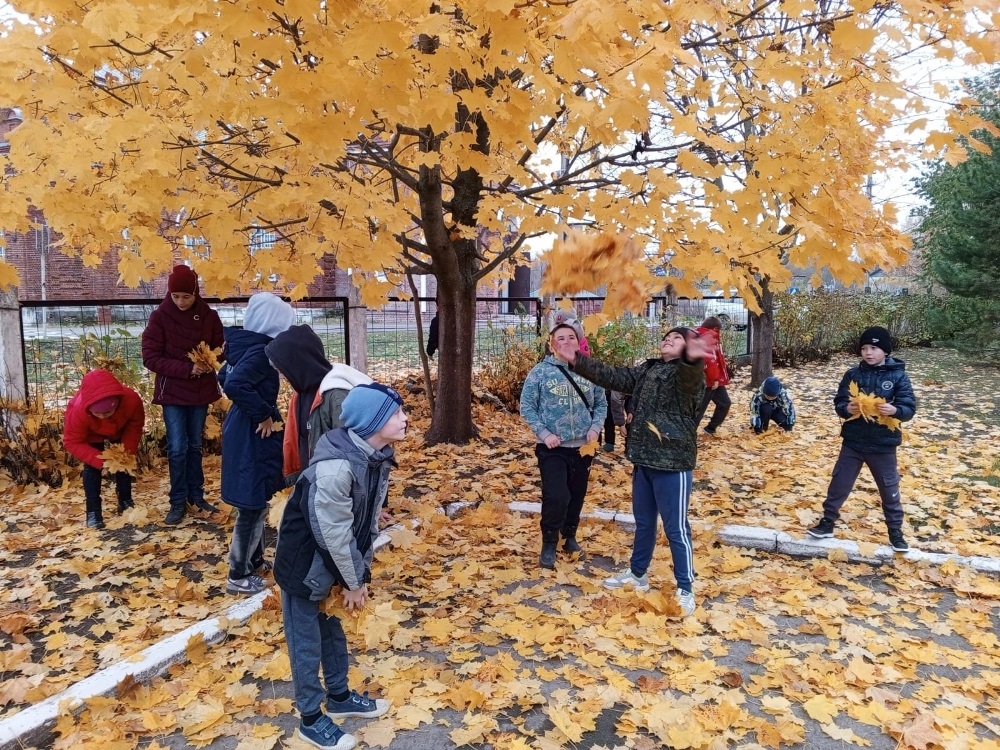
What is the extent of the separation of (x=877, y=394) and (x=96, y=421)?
5.40 metres

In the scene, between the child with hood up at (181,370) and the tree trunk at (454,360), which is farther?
the tree trunk at (454,360)

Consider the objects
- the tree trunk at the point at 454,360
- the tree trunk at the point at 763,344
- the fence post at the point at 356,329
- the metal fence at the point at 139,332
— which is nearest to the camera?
the metal fence at the point at 139,332

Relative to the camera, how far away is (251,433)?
349 cm

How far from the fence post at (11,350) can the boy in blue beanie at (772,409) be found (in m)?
8.04

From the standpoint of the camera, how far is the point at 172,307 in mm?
4551

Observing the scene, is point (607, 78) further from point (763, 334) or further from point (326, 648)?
point (763, 334)

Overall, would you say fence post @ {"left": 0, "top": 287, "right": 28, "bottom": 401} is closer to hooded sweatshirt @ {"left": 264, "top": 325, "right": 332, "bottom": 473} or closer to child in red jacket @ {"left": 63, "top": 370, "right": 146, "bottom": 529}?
child in red jacket @ {"left": 63, "top": 370, "right": 146, "bottom": 529}

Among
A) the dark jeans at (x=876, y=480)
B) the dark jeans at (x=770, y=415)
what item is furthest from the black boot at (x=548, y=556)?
the dark jeans at (x=770, y=415)

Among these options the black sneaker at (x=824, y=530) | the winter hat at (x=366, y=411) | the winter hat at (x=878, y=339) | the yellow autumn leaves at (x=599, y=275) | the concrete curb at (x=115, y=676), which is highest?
the yellow autumn leaves at (x=599, y=275)

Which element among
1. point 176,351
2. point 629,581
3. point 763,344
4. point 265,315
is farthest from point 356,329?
point 763,344

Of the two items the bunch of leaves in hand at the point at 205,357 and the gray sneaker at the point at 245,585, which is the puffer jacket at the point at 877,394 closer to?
the gray sneaker at the point at 245,585

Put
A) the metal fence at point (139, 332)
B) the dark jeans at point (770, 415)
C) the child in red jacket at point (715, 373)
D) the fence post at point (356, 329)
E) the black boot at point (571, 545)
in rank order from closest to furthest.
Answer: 1. the black boot at point (571, 545)
2. the metal fence at point (139, 332)
3. the child in red jacket at point (715, 373)
4. the fence post at point (356, 329)
5. the dark jeans at point (770, 415)

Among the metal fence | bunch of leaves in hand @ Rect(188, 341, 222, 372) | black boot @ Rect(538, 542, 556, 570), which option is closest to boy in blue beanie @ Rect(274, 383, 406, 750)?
black boot @ Rect(538, 542, 556, 570)

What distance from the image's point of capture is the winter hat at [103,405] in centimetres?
431
